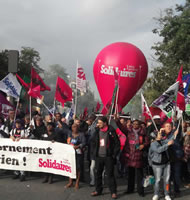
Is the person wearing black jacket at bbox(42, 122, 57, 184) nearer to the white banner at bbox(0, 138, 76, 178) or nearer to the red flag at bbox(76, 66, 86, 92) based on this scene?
the white banner at bbox(0, 138, 76, 178)

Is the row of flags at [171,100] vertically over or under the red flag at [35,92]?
under

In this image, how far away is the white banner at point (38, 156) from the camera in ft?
24.9

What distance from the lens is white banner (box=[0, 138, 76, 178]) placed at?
299 inches

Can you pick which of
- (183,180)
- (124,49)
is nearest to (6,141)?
(183,180)

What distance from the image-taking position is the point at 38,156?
26.2 ft

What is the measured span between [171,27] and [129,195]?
20616 mm

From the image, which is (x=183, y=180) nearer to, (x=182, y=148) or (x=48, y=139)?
(x=182, y=148)

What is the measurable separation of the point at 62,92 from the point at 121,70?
3.43 meters

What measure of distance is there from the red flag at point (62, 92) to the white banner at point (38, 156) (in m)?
4.26

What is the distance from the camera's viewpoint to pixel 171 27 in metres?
25.0

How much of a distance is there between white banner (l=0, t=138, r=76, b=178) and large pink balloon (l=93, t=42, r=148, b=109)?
21.1 ft

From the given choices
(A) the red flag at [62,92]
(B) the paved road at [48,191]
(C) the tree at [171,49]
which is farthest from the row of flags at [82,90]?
(C) the tree at [171,49]

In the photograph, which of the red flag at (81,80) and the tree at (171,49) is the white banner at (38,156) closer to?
the red flag at (81,80)

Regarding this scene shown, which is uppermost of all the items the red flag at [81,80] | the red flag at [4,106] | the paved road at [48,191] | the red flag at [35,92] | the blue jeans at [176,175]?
the red flag at [81,80]
